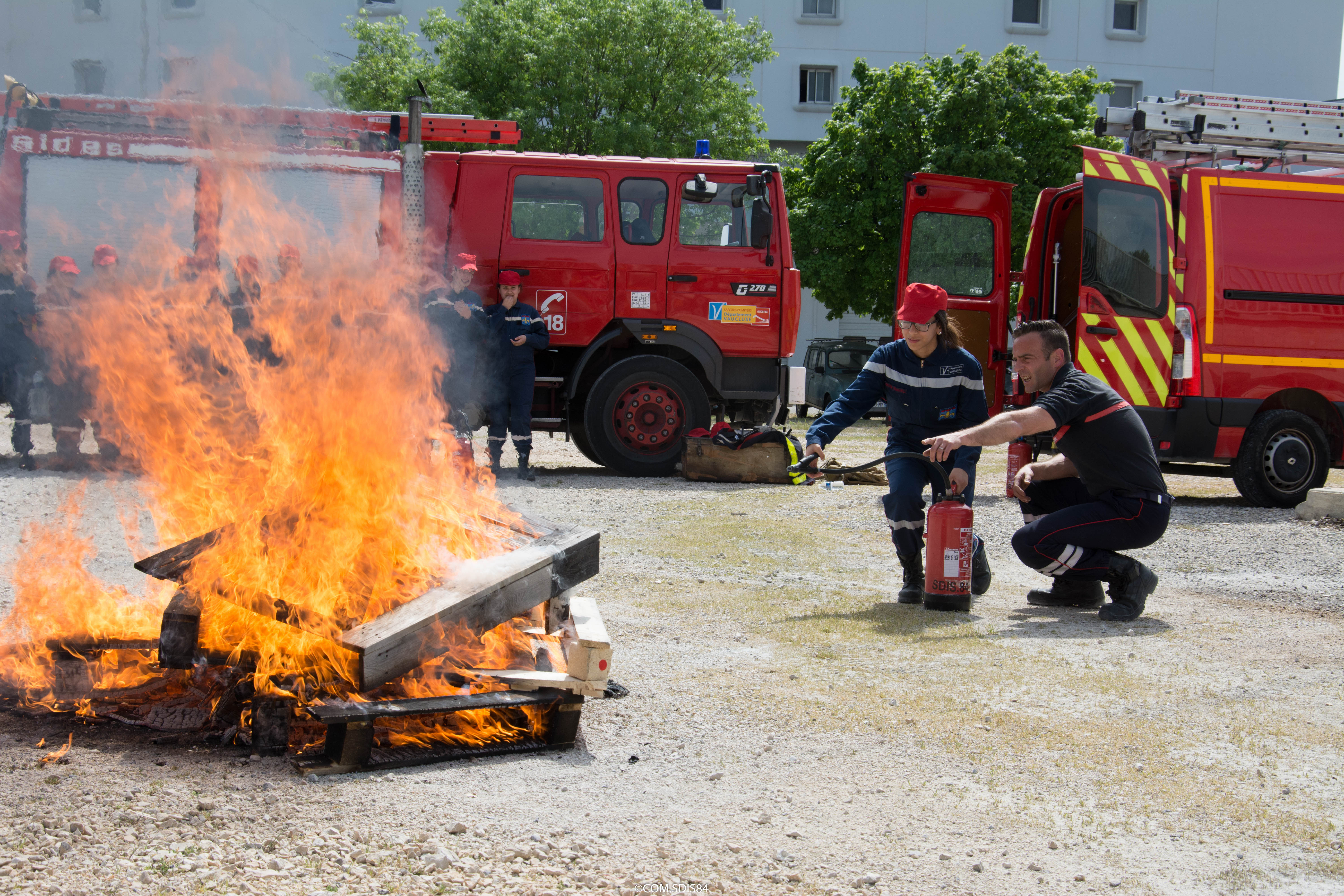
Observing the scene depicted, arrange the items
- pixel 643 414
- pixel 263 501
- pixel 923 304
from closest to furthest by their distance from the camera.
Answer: pixel 263 501 → pixel 923 304 → pixel 643 414

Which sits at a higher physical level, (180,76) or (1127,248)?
(1127,248)

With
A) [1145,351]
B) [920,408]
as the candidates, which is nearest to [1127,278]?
[1145,351]

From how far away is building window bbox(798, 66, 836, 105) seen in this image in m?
37.0

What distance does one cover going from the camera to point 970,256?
10.7m

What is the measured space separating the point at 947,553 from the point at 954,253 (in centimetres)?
586

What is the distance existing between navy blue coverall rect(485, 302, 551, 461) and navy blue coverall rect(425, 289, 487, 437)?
6.2 inches

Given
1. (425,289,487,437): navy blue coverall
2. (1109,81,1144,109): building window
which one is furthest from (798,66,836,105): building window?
(425,289,487,437): navy blue coverall

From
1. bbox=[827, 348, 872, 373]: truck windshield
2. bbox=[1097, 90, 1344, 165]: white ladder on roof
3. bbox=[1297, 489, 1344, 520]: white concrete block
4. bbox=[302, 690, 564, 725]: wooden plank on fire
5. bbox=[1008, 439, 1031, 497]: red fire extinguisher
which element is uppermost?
bbox=[1097, 90, 1344, 165]: white ladder on roof

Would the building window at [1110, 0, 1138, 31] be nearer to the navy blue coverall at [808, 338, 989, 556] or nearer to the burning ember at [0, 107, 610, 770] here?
the navy blue coverall at [808, 338, 989, 556]

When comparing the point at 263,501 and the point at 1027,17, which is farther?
the point at 1027,17

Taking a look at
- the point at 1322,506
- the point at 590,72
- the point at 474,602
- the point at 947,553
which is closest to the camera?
the point at 474,602

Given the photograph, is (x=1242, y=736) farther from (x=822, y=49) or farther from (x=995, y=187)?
(x=822, y=49)

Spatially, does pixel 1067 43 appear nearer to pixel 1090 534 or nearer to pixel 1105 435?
pixel 1105 435

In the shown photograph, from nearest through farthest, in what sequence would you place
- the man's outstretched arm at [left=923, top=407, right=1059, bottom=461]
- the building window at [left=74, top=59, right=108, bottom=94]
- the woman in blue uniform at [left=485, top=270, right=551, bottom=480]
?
1. the building window at [left=74, top=59, right=108, bottom=94]
2. the man's outstretched arm at [left=923, top=407, right=1059, bottom=461]
3. the woman in blue uniform at [left=485, top=270, right=551, bottom=480]
